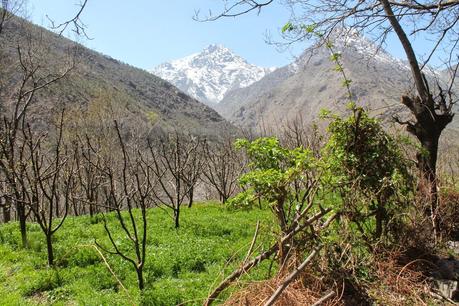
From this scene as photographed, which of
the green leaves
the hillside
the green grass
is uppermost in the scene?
the hillside

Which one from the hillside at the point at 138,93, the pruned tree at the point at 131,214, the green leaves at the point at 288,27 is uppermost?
the hillside at the point at 138,93

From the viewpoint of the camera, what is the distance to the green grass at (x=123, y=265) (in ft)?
25.9

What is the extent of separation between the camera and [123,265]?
9.66 metres

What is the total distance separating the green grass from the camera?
25.9 feet

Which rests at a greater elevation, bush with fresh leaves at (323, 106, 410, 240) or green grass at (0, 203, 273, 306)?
bush with fresh leaves at (323, 106, 410, 240)

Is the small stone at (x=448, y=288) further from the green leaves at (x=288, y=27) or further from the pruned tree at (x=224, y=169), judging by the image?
the pruned tree at (x=224, y=169)

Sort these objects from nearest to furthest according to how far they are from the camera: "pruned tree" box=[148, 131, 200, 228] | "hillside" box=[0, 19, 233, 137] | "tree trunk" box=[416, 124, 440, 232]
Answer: "tree trunk" box=[416, 124, 440, 232] → "pruned tree" box=[148, 131, 200, 228] → "hillside" box=[0, 19, 233, 137]

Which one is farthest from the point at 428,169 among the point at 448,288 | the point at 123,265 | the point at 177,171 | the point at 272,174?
the point at 177,171

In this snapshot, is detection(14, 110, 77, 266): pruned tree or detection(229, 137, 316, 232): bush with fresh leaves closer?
detection(229, 137, 316, 232): bush with fresh leaves

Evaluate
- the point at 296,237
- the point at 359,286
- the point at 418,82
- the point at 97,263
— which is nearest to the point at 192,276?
the point at 97,263

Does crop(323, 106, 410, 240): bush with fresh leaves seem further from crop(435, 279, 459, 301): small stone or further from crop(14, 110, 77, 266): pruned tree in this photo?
crop(14, 110, 77, 266): pruned tree

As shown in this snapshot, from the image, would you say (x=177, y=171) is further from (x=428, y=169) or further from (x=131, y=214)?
(x=428, y=169)

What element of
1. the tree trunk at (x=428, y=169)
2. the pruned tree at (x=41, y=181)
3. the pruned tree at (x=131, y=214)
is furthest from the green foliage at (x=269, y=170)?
the pruned tree at (x=41, y=181)

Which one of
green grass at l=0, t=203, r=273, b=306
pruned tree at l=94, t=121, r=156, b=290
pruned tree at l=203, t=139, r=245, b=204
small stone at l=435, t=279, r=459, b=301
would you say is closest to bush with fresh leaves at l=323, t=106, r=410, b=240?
small stone at l=435, t=279, r=459, b=301
